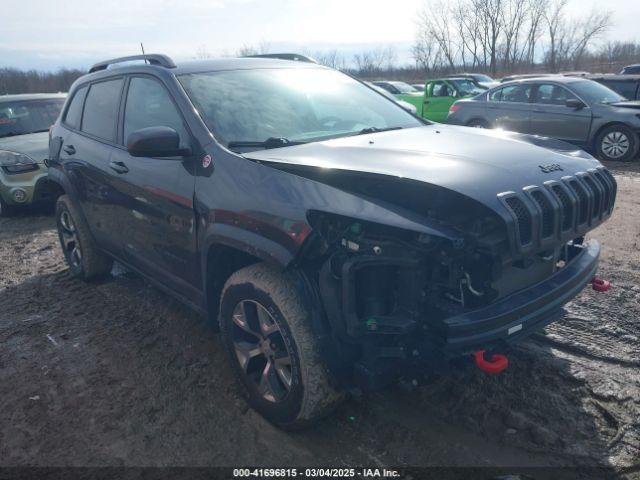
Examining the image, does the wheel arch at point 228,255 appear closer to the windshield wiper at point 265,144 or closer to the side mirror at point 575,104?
the windshield wiper at point 265,144

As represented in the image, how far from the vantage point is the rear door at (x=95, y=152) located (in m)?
3.92

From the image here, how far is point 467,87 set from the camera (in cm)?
1515

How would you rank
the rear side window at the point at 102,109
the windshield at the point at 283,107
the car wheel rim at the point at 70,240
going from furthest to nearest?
the car wheel rim at the point at 70,240 → the rear side window at the point at 102,109 → the windshield at the point at 283,107

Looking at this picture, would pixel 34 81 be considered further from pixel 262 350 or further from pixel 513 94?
pixel 262 350

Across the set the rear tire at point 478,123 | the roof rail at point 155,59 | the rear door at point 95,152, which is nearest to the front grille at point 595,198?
the roof rail at point 155,59

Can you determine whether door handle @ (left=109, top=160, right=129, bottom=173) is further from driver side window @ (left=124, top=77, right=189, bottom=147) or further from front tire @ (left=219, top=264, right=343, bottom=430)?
front tire @ (left=219, top=264, right=343, bottom=430)

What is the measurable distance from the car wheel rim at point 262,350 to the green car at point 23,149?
5.03 metres

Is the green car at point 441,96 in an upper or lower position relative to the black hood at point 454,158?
lower

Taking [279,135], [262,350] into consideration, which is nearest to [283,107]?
[279,135]

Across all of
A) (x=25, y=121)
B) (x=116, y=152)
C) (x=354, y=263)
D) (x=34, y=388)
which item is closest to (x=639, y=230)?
(x=354, y=263)

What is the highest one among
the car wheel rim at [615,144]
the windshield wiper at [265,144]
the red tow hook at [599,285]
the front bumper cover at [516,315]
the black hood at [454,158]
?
the windshield wiper at [265,144]

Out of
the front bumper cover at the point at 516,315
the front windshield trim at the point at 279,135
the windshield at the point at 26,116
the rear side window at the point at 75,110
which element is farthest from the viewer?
the windshield at the point at 26,116

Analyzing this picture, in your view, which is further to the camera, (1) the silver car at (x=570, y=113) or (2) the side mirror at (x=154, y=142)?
(1) the silver car at (x=570, y=113)

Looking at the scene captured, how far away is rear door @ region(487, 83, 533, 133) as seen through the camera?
Result: 411 inches
